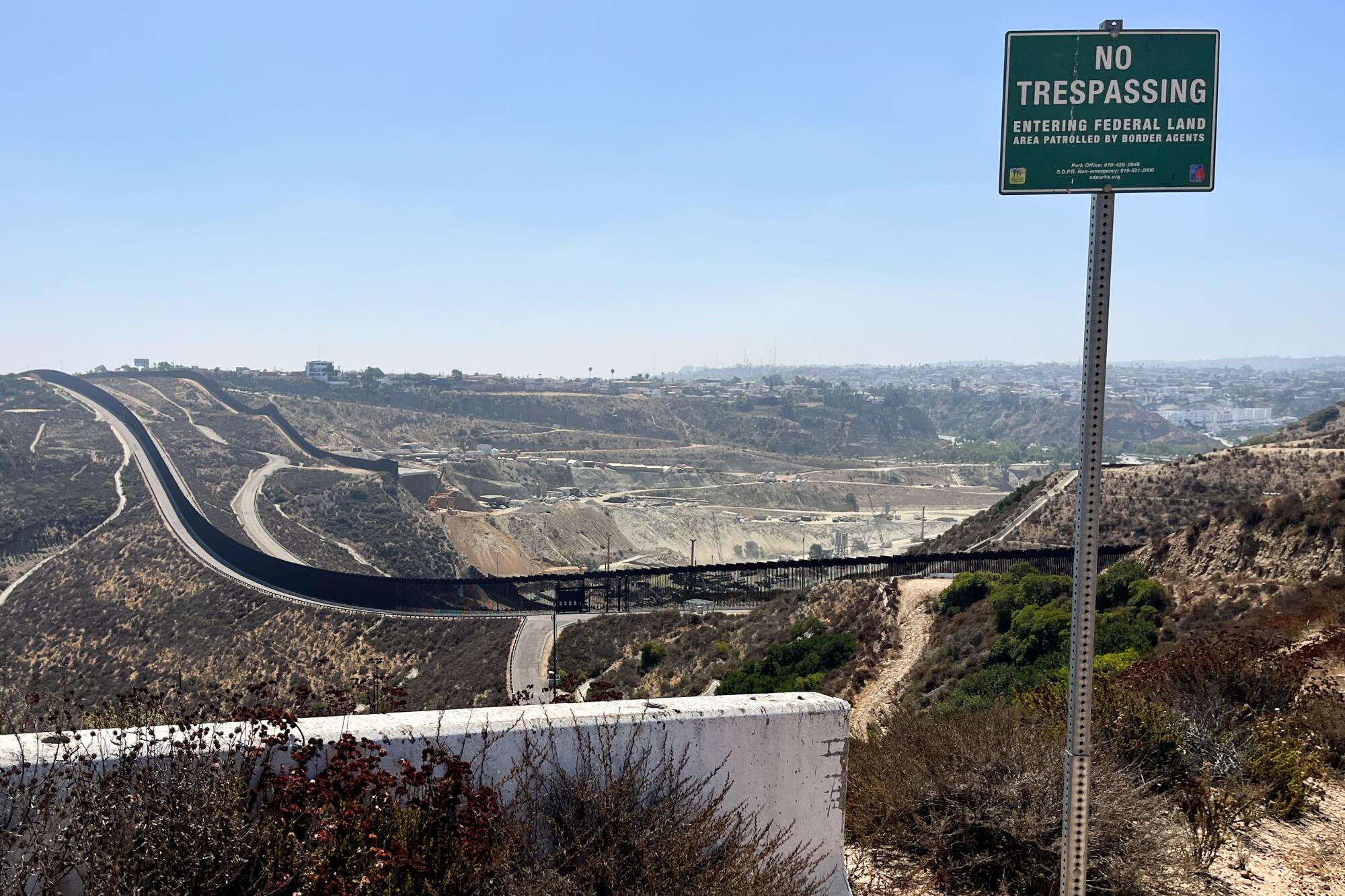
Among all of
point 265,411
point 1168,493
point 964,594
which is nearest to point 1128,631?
point 964,594

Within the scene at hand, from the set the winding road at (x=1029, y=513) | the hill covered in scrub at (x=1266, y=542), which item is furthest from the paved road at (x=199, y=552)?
the winding road at (x=1029, y=513)

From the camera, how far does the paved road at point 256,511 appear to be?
54438mm

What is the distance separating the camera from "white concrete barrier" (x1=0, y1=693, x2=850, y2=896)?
151 inches

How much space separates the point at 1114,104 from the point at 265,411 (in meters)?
118

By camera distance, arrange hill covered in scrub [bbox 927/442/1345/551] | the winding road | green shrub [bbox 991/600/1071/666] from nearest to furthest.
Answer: green shrub [bbox 991/600/1071/666], hill covered in scrub [bbox 927/442/1345/551], the winding road

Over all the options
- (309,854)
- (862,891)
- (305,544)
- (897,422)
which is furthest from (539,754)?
(897,422)

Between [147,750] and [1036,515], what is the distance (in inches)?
1842

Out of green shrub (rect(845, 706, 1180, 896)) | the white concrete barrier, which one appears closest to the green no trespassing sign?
the white concrete barrier

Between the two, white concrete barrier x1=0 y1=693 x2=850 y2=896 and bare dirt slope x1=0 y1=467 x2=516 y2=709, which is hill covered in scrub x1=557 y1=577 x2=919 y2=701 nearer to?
bare dirt slope x1=0 y1=467 x2=516 y2=709

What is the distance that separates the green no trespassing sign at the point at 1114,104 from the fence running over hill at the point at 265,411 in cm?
8056

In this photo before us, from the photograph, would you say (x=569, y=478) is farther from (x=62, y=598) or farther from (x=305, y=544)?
(x=62, y=598)

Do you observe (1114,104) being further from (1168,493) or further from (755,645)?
(1168,493)

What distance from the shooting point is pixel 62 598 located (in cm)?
4238

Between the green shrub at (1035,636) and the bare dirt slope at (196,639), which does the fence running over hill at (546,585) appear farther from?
the green shrub at (1035,636)
